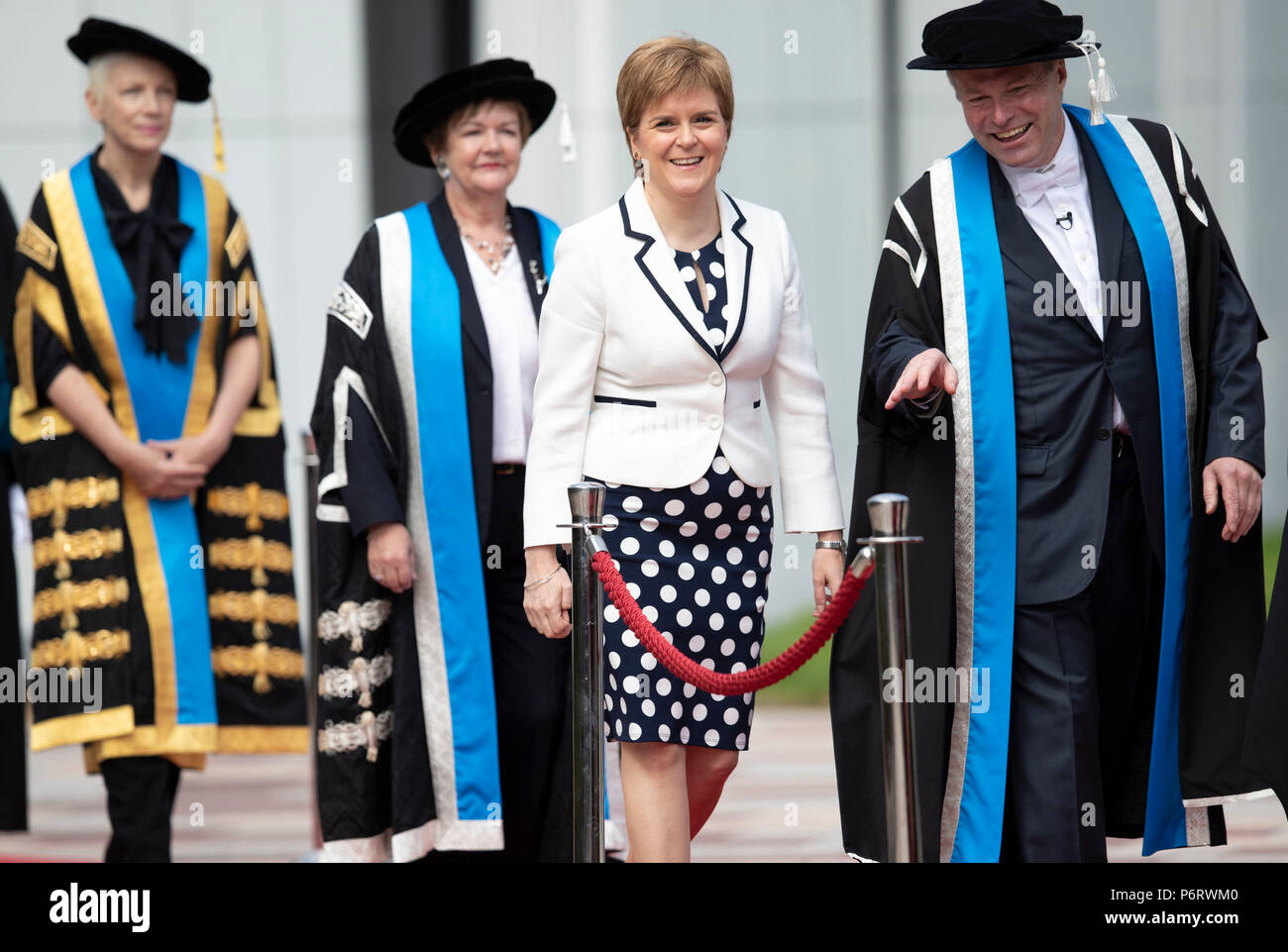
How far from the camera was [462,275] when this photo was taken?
4.60 metres

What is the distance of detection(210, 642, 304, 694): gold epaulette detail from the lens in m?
5.22

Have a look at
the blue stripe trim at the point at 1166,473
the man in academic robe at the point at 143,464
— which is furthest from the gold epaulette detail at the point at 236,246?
→ the blue stripe trim at the point at 1166,473

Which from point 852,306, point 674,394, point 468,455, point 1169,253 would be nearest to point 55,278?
point 468,455

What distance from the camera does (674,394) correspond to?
378 cm

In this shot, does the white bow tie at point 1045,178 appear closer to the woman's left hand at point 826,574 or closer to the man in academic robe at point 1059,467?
the man in academic robe at point 1059,467

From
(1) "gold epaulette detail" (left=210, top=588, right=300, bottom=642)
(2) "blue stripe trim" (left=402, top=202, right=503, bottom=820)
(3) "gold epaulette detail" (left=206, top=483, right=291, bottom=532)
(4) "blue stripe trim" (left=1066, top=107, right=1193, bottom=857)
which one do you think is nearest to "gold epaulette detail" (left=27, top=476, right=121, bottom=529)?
(3) "gold epaulette detail" (left=206, top=483, right=291, bottom=532)

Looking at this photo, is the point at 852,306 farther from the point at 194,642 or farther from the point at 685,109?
the point at 685,109

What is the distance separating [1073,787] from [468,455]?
1.62m

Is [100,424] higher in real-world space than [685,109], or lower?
lower

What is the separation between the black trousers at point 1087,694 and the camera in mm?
3824

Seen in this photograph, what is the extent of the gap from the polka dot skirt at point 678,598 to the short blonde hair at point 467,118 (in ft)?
4.17

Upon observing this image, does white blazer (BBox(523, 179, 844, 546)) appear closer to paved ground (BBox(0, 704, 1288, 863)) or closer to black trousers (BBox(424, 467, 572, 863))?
black trousers (BBox(424, 467, 572, 863))

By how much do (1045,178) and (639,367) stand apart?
95 cm

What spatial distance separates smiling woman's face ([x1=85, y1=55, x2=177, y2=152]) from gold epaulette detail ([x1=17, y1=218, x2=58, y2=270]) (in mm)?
325
